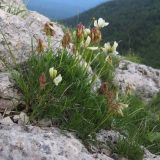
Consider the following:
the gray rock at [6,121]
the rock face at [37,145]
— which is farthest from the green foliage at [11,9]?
the rock face at [37,145]

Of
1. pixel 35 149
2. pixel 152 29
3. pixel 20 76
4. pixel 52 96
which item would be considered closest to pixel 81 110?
pixel 52 96

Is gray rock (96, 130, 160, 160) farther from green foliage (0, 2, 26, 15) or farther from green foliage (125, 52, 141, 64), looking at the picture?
green foliage (125, 52, 141, 64)

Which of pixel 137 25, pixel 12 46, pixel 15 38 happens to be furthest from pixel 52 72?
pixel 137 25

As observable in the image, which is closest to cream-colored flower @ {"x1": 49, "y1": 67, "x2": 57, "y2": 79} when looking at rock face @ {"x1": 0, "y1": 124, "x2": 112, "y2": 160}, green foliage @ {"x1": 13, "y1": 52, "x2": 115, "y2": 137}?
green foliage @ {"x1": 13, "y1": 52, "x2": 115, "y2": 137}

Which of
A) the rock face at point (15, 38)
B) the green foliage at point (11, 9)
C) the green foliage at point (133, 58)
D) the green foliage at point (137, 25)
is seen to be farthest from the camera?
the green foliage at point (137, 25)

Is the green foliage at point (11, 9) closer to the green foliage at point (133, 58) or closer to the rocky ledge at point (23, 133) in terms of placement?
the rocky ledge at point (23, 133)

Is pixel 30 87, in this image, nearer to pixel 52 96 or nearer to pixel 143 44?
pixel 52 96
